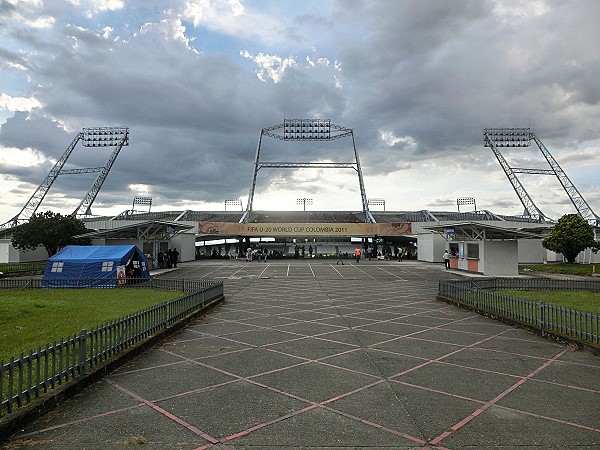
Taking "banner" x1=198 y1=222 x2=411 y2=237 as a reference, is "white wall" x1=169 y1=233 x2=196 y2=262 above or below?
below

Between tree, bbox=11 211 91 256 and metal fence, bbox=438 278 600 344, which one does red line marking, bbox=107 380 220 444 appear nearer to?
metal fence, bbox=438 278 600 344

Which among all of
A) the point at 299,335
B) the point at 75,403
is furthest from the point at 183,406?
the point at 299,335

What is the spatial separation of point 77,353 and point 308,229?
168 ft

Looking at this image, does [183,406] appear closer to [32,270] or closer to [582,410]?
[582,410]

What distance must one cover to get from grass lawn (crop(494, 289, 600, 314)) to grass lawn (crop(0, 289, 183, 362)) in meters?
15.5

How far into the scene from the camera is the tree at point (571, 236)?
39.9m

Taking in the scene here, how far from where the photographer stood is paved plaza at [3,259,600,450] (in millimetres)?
5562

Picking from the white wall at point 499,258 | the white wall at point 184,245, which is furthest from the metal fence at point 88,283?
the white wall at point 184,245

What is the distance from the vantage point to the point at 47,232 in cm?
4022

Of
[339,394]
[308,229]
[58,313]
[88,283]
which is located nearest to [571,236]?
[308,229]

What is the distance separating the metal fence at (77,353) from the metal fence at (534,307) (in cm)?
996

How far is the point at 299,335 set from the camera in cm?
1191

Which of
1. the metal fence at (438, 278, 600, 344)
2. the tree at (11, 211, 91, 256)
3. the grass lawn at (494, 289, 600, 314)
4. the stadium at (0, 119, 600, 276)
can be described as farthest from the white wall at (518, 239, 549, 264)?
the tree at (11, 211, 91, 256)

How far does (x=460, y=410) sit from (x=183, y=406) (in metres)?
4.06
